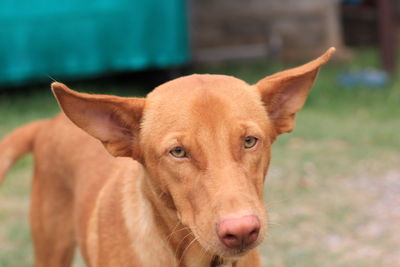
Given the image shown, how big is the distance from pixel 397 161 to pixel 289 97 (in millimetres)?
4355

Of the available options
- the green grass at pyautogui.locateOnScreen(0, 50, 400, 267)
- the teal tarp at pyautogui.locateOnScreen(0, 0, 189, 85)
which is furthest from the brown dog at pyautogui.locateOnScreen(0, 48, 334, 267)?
the teal tarp at pyautogui.locateOnScreen(0, 0, 189, 85)

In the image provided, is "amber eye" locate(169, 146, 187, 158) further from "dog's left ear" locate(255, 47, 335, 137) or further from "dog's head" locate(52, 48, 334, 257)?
"dog's left ear" locate(255, 47, 335, 137)

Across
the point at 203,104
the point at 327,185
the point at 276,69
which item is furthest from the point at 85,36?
the point at 203,104

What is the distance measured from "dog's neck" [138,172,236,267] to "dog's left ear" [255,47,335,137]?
0.62 metres

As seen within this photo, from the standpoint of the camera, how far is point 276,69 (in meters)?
11.8

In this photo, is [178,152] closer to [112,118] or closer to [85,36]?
[112,118]

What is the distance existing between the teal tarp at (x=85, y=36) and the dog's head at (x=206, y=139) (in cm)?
658

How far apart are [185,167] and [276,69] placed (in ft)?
28.4

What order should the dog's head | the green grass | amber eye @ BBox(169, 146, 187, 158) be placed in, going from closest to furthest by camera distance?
the dog's head < amber eye @ BBox(169, 146, 187, 158) < the green grass

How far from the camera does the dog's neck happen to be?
352 cm

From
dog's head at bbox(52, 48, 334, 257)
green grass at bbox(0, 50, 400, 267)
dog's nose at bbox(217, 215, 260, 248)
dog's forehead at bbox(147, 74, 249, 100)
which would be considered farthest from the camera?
green grass at bbox(0, 50, 400, 267)

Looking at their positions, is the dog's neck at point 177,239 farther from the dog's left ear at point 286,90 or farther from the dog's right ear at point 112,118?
the dog's left ear at point 286,90

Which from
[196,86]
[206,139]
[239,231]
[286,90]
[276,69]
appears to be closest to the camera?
[239,231]

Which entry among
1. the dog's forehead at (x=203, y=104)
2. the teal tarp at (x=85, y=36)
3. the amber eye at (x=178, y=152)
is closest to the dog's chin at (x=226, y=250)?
the amber eye at (x=178, y=152)
